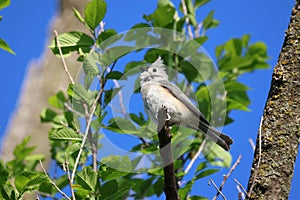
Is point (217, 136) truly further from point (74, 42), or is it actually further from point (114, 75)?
point (74, 42)

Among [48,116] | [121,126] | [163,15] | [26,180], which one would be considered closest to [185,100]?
[121,126]

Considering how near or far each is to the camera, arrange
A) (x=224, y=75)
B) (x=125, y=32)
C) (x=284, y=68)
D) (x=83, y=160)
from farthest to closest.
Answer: (x=224, y=75) → (x=83, y=160) → (x=125, y=32) → (x=284, y=68)

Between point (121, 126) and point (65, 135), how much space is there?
1.51 ft

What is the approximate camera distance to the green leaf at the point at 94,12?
3684 mm

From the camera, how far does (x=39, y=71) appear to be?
879cm

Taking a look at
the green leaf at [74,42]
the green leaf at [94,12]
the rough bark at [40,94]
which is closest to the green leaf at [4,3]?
the green leaf at [74,42]

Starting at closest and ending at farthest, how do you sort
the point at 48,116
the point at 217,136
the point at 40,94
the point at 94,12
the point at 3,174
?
the point at 3,174 < the point at 94,12 < the point at 217,136 < the point at 48,116 < the point at 40,94

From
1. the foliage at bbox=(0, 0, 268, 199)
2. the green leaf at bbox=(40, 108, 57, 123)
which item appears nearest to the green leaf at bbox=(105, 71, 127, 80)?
the foliage at bbox=(0, 0, 268, 199)

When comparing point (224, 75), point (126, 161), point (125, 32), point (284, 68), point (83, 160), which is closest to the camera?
point (284, 68)

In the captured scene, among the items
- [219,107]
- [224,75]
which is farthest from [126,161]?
[224,75]

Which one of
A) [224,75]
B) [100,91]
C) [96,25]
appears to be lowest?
[100,91]

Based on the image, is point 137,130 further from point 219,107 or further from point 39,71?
point 39,71

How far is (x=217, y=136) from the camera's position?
3.96 metres

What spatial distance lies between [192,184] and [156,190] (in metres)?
0.53
